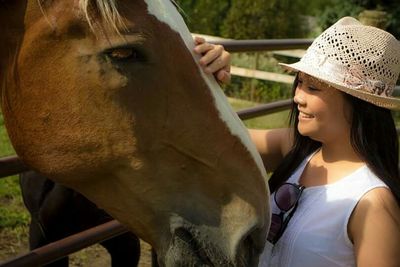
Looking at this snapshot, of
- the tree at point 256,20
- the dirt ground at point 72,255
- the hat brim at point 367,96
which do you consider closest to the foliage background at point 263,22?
the tree at point 256,20

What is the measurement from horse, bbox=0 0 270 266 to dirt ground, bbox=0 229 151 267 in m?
2.01

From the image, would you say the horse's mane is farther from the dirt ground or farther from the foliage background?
the foliage background

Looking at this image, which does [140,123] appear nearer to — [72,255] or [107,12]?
[107,12]

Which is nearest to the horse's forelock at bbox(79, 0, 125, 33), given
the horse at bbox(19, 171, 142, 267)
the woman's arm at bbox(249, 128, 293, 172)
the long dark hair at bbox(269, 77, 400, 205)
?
the long dark hair at bbox(269, 77, 400, 205)

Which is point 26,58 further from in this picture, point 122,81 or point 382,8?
point 382,8

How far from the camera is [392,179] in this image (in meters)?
1.58

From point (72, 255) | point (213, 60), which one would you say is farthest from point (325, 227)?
point (72, 255)

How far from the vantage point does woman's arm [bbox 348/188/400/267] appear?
1.44m

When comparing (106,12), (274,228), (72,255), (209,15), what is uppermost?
(106,12)

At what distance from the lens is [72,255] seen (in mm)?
3303

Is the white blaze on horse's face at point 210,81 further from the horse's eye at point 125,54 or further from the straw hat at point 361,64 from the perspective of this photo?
the straw hat at point 361,64

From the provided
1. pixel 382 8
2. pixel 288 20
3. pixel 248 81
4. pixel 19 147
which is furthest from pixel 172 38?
pixel 288 20

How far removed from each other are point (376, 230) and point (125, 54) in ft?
2.48

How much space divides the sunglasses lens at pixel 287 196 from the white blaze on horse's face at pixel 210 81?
32 centimetres
